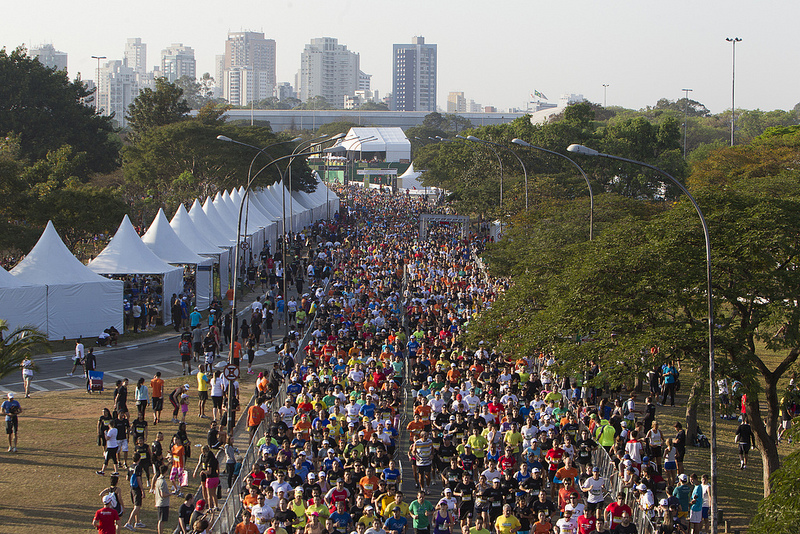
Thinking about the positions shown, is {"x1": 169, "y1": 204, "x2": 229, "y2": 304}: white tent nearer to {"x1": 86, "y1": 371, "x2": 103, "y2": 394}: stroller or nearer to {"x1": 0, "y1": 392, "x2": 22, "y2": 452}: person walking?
{"x1": 86, "y1": 371, "x2": 103, "y2": 394}: stroller

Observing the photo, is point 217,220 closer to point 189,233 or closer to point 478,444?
point 189,233

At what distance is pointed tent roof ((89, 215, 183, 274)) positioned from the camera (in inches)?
1297

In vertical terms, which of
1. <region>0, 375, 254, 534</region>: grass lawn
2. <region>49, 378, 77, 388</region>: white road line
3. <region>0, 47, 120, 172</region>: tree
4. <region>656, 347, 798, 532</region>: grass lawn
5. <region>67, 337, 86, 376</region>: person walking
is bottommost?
<region>656, 347, 798, 532</region>: grass lawn

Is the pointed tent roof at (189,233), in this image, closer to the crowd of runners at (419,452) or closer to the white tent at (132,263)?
the white tent at (132,263)

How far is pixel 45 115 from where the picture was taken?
2734 inches

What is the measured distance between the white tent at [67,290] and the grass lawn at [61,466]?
679cm

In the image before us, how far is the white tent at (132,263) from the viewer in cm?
3297

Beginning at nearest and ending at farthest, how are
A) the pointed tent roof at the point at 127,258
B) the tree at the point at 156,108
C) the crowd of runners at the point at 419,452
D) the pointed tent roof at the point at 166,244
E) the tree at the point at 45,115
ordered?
1. the crowd of runners at the point at 419,452
2. the pointed tent roof at the point at 127,258
3. the pointed tent roof at the point at 166,244
4. the tree at the point at 45,115
5. the tree at the point at 156,108

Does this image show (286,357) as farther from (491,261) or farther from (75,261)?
(491,261)

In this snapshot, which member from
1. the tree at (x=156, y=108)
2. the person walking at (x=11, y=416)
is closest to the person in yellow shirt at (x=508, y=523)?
the person walking at (x=11, y=416)

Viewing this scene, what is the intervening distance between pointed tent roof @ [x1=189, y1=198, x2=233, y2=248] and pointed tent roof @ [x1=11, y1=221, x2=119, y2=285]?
10556 mm

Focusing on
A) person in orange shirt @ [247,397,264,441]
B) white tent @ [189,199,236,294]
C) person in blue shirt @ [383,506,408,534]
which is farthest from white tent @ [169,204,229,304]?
person in blue shirt @ [383,506,408,534]

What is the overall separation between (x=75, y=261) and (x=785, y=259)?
23545 millimetres

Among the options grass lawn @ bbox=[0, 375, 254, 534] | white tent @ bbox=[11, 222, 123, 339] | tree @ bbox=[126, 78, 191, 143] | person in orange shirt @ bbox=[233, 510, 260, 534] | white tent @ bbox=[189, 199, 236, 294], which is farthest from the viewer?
tree @ bbox=[126, 78, 191, 143]
